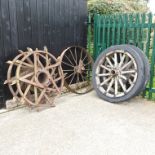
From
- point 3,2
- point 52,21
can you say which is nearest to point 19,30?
point 3,2

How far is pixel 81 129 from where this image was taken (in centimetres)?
325

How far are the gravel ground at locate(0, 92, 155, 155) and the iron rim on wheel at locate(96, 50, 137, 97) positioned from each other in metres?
0.32

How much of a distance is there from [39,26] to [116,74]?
1757 millimetres

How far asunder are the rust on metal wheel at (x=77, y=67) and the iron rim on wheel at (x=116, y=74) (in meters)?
0.55

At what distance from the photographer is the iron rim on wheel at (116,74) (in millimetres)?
4293

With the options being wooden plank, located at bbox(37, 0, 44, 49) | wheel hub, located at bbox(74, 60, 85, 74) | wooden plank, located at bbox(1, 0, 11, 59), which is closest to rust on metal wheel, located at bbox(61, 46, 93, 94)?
wheel hub, located at bbox(74, 60, 85, 74)

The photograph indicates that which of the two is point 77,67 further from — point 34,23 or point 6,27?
point 6,27

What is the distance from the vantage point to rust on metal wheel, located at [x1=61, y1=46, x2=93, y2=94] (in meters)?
5.02

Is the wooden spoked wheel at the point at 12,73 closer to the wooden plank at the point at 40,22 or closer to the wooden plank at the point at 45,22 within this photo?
the wooden plank at the point at 40,22

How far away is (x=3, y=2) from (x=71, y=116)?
2166mm

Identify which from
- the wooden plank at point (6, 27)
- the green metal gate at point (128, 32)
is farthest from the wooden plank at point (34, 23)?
the green metal gate at point (128, 32)

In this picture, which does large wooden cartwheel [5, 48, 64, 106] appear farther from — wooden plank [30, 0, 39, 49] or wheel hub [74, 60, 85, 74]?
wheel hub [74, 60, 85, 74]

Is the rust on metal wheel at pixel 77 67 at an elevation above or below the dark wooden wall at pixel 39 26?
below

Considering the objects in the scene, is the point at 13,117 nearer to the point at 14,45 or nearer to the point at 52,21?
the point at 14,45
